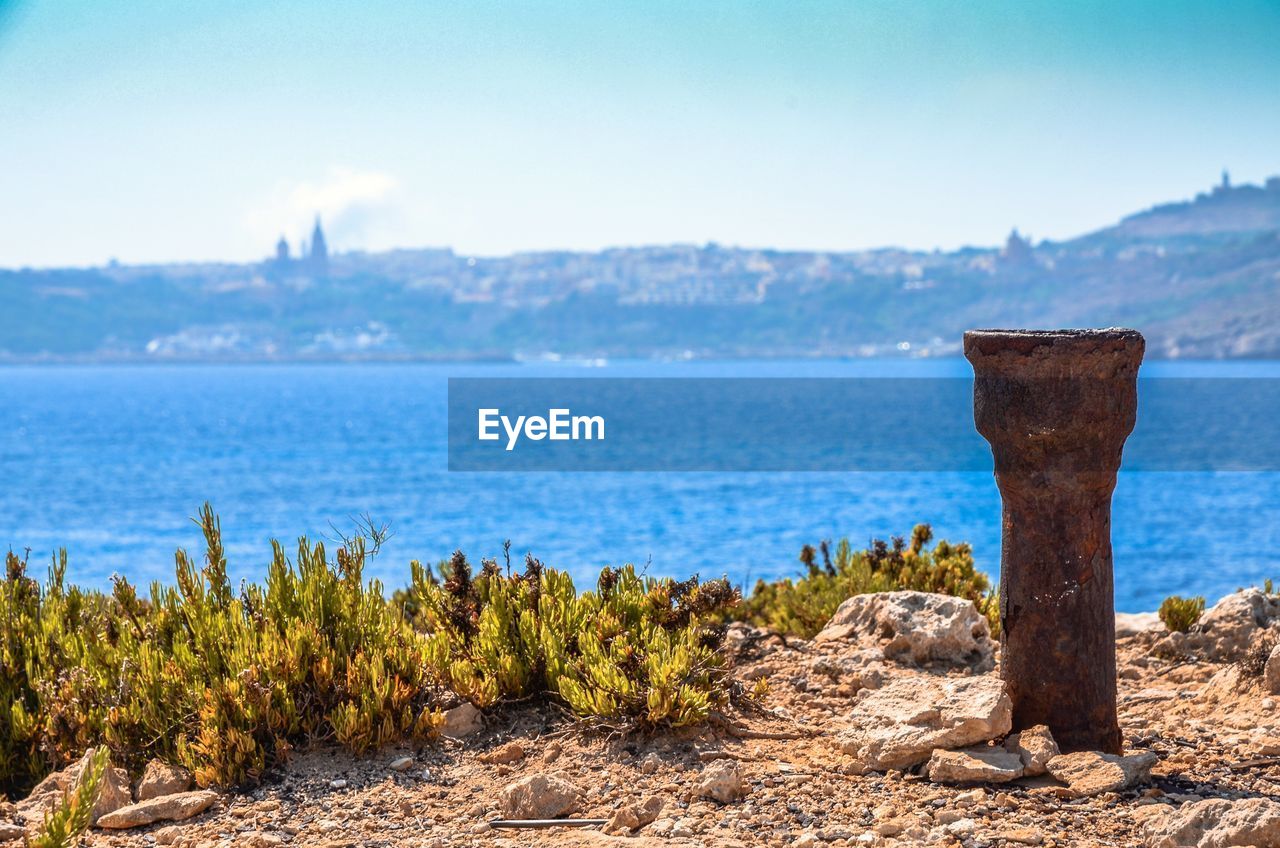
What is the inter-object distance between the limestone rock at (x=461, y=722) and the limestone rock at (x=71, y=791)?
52.8 inches

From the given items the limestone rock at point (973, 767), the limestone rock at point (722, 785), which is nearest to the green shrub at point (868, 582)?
the limestone rock at point (973, 767)

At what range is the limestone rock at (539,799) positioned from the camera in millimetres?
4938

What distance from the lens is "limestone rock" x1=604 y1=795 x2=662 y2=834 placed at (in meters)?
4.83

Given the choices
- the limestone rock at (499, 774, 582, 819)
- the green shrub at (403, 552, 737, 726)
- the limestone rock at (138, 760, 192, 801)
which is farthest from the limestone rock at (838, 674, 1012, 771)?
the limestone rock at (138, 760, 192, 801)

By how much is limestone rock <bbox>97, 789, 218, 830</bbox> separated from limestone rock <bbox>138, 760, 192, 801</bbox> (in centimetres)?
17

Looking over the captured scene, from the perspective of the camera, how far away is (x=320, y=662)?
19.0 feet

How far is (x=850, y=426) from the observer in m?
86.9

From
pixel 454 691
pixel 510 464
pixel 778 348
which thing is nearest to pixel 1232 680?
pixel 454 691

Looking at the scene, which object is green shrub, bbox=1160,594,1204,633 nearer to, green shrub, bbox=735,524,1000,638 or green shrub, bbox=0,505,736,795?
green shrub, bbox=735,524,1000,638

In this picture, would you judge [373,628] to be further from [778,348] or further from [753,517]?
[778,348]

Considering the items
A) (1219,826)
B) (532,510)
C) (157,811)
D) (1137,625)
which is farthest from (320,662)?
(532,510)
